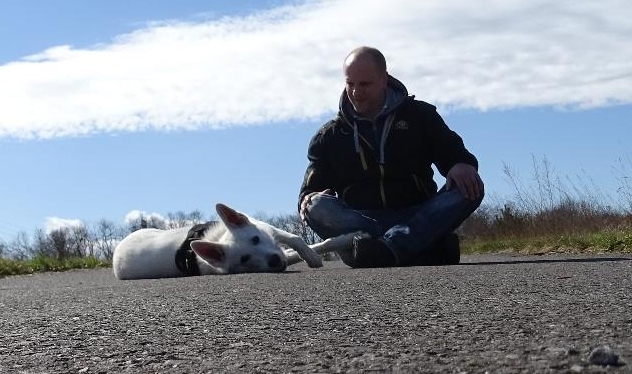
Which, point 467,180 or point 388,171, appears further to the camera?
point 388,171

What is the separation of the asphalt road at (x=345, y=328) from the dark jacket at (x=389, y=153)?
2.15 metres

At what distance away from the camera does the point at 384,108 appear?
7031 millimetres

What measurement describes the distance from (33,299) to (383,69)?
2989mm

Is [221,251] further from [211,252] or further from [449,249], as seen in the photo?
[449,249]

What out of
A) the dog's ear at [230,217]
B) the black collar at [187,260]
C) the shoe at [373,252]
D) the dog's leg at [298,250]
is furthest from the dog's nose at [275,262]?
the shoe at [373,252]

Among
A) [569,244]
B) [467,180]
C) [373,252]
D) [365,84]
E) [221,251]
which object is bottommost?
[569,244]

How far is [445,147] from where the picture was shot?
6945mm

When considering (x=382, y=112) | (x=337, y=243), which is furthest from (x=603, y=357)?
(x=382, y=112)

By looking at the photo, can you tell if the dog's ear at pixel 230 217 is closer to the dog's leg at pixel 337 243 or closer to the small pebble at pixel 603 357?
the dog's leg at pixel 337 243

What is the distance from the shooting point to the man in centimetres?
675

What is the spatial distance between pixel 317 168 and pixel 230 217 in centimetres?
97

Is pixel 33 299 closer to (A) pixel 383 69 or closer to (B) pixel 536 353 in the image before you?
(A) pixel 383 69

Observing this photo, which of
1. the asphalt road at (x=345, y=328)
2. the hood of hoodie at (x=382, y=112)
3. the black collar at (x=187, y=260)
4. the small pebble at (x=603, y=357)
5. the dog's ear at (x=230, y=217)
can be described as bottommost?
the small pebble at (x=603, y=357)

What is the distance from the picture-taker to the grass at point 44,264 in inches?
476
